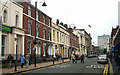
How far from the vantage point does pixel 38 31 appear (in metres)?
34.6

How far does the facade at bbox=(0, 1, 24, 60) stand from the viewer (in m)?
22.0

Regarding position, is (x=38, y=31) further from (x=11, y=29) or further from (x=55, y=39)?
(x=11, y=29)

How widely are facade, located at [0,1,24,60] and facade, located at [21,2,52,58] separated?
188 cm

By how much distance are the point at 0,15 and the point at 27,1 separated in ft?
33.5

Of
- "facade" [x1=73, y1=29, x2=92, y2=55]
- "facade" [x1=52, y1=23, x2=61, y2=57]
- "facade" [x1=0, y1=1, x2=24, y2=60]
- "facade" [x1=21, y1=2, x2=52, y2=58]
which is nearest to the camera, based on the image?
"facade" [x1=0, y1=1, x2=24, y2=60]

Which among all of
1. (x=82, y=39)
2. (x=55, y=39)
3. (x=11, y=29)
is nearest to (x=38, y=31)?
(x=55, y=39)

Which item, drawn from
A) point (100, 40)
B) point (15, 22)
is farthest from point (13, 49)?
point (100, 40)

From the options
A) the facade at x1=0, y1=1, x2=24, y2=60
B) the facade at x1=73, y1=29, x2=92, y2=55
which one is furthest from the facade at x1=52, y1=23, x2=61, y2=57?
the facade at x1=73, y1=29, x2=92, y2=55

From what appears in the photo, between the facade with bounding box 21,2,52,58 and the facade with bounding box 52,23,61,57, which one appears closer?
the facade with bounding box 21,2,52,58

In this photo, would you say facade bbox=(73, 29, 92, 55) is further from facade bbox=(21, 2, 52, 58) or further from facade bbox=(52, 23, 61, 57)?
facade bbox=(21, 2, 52, 58)

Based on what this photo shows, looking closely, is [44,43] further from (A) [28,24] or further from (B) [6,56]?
(B) [6,56]

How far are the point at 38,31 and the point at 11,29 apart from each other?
1117 centimetres

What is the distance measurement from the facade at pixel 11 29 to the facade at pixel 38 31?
188 centimetres

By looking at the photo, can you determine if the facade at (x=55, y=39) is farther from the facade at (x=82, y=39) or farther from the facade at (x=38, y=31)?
the facade at (x=82, y=39)
